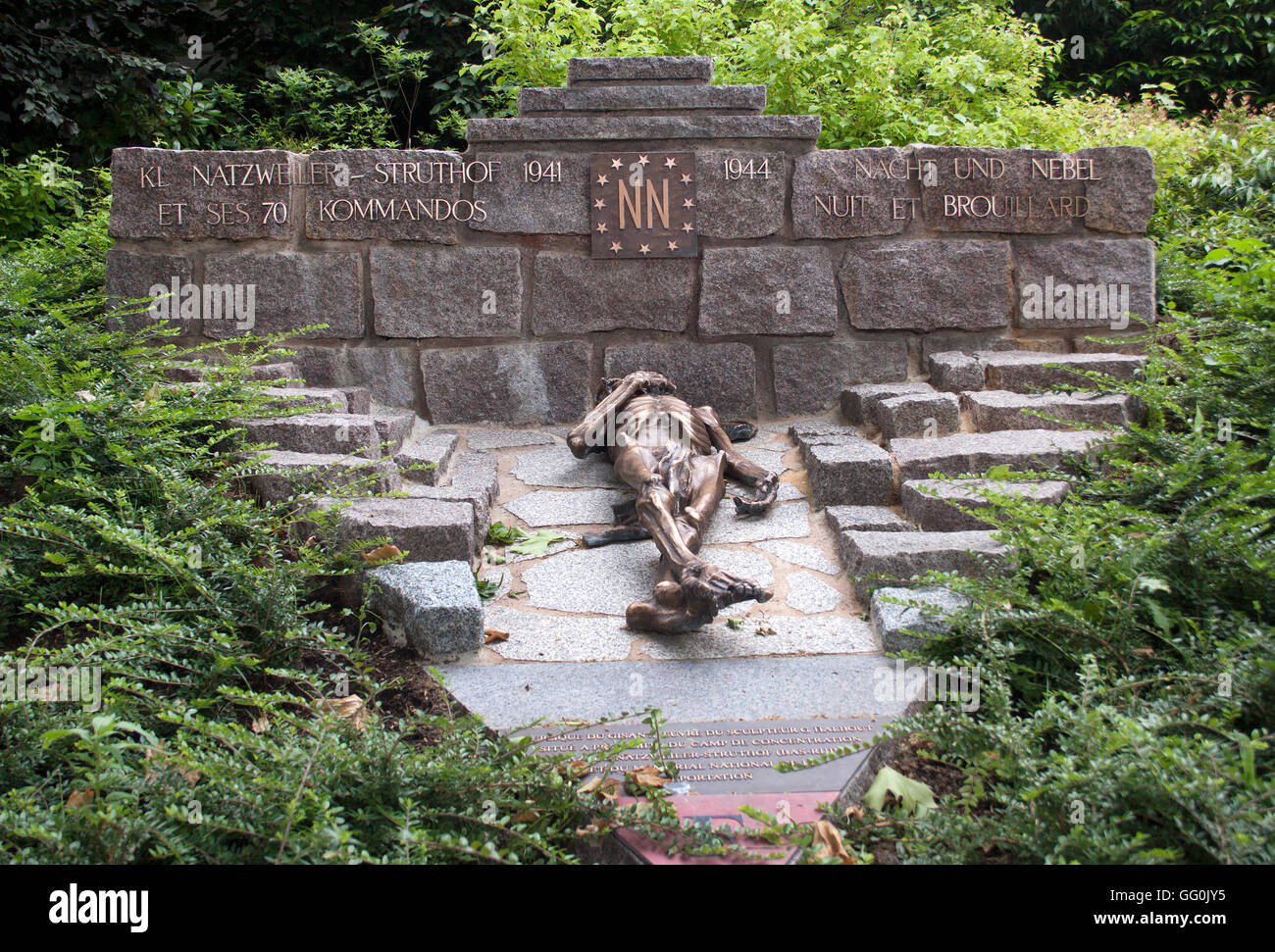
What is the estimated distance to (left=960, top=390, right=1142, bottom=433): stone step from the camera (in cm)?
408

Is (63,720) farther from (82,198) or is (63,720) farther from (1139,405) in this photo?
(82,198)

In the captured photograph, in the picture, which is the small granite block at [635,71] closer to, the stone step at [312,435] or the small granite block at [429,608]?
the stone step at [312,435]

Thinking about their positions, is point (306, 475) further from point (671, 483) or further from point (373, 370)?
point (373, 370)

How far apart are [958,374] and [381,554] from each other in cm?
295

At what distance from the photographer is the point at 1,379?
3414 millimetres

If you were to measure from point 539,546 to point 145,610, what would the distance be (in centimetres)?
149

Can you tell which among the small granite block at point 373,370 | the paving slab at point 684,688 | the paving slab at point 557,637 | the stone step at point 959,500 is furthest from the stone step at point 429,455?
the stone step at point 959,500

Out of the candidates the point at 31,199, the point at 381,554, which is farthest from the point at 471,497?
the point at 31,199

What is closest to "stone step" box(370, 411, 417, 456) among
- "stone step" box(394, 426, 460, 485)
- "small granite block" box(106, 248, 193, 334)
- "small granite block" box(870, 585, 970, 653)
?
"stone step" box(394, 426, 460, 485)

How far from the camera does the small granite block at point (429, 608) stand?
286 cm

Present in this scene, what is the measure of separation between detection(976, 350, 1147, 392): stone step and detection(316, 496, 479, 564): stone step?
8.84 feet

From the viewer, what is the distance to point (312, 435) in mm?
3799

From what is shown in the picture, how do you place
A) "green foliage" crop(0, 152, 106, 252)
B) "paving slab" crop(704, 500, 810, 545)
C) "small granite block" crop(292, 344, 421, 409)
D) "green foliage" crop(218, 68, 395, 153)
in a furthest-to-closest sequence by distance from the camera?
"green foliage" crop(218, 68, 395, 153)
"green foliage" crop(0, 152, 106, 252)
"small granite block" crop(292, 344, 421, 409)
"paving slab" crop(704, 500, 810, 545)

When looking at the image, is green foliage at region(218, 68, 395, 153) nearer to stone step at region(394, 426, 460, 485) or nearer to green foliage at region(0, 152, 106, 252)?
green foliage at region(0, 152, 106, 252)
